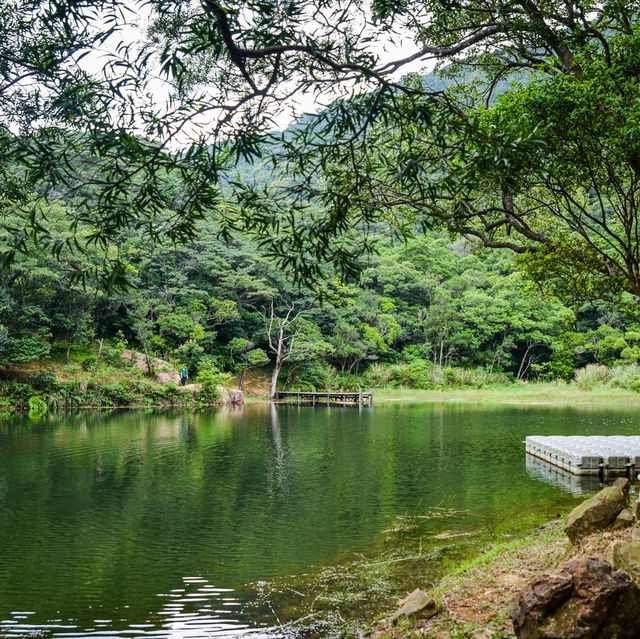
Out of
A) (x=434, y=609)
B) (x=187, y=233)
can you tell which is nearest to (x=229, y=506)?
(x=434, y=609)

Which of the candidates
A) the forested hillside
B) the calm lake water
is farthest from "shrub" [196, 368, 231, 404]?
the calm lake water

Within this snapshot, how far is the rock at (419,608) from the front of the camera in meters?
4.89

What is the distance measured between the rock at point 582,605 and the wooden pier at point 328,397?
104 ft

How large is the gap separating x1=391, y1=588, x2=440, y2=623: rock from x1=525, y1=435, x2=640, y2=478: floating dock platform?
28.1ft

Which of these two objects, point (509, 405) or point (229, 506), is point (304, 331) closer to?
point (509, 405)

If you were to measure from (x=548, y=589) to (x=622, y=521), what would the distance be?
10.4 feet

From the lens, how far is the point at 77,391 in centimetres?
2886

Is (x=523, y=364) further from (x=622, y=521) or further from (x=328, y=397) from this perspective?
(x=622, y=521)

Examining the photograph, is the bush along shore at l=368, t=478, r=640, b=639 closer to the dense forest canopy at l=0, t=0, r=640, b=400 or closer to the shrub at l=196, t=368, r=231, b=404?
the dense forest canopy at l=0, t=0, r=640, b=400

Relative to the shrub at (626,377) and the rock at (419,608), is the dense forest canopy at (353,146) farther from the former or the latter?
the shrub at (626,377)

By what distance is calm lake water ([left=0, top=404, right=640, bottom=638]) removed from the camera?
20.1 feet

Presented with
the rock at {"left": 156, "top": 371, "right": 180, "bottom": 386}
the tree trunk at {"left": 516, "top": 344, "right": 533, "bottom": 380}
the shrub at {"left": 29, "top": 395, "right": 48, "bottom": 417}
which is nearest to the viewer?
the shrub at {"left": 29, "top": 395, "right": 48, "bottom": 417}

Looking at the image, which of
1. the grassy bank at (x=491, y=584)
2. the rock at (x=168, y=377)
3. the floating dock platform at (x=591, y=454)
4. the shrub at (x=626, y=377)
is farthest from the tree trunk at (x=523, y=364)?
the grassy bank at (x=491, y=584)

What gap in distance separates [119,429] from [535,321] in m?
34.2
